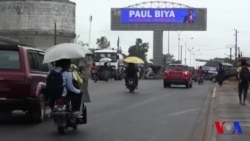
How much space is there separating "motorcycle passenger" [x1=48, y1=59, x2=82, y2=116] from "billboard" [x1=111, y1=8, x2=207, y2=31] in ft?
283

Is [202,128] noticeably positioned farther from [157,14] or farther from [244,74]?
[157,14]

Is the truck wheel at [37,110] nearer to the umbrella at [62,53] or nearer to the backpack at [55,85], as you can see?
the backpack at [55,85]

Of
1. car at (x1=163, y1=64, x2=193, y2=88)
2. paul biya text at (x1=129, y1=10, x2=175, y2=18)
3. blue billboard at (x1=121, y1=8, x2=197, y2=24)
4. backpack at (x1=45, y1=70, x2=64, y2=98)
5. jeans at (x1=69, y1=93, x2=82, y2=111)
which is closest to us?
backpack at (x1=45, y1=70, x2=64, y2=98)

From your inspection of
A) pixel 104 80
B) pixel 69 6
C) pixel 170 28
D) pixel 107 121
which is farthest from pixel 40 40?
pixel 107 121

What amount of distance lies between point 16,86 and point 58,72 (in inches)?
75.2

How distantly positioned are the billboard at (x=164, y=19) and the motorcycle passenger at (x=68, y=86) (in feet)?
283

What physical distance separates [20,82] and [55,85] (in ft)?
6.24

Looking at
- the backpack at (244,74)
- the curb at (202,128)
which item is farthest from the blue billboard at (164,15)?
the curb at (202,128)

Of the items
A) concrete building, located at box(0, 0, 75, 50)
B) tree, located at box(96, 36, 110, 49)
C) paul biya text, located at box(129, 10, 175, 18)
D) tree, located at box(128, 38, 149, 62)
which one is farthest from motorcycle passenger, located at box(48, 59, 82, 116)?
tree, located at box(96, 36, 110, 49)

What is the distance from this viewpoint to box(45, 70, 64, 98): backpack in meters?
12.4

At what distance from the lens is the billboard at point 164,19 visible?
9881cm

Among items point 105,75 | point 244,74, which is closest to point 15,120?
point 244,74

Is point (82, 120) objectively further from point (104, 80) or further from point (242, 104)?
point (104, 80)

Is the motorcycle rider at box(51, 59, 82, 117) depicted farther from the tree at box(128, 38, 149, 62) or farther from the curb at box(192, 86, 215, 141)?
the tree at box(128, 38, 149, 62)
